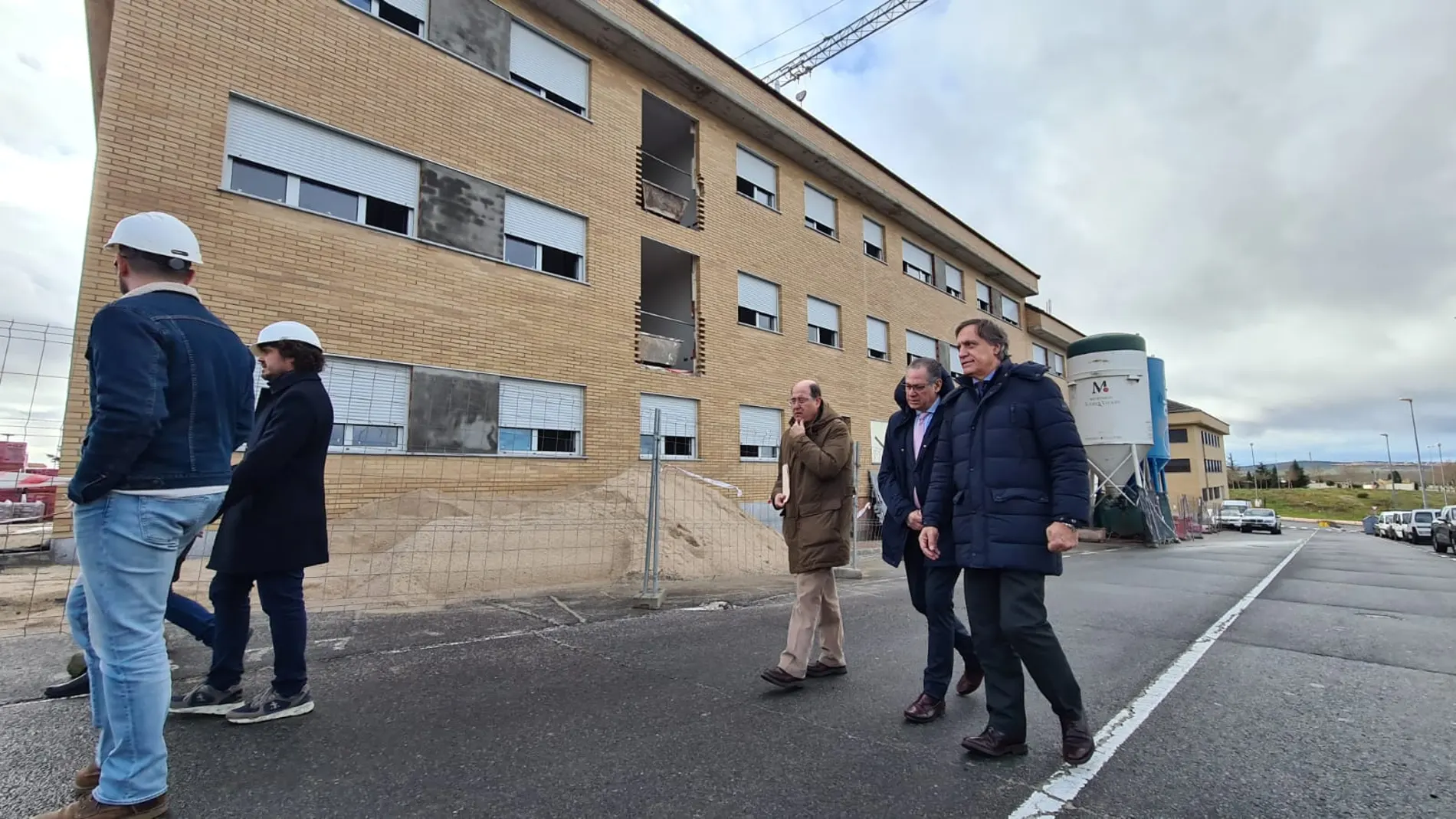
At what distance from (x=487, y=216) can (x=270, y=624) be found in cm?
947

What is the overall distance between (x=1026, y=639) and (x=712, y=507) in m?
8.95

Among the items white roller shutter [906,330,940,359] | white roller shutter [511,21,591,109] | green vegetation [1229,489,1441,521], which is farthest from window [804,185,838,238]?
green vegetation [1229,489,1441,521]

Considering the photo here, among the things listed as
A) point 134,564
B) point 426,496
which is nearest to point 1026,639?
point 134,564

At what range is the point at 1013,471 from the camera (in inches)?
114

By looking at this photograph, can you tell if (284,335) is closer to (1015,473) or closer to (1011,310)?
(1015,473)

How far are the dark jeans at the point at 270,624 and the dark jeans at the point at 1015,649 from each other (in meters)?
3.11

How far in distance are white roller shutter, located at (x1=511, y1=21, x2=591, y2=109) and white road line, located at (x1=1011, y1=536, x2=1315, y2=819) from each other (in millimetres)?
13036

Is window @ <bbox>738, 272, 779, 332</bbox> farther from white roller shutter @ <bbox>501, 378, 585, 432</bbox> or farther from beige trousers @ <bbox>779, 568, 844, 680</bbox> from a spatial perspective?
beige trousers @ <bbox>779, 568, 844, 680</bbox>

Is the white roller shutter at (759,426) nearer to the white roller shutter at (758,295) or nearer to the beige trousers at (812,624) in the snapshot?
the white roller shutter at (758,295)

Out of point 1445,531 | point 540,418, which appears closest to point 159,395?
point 540,418

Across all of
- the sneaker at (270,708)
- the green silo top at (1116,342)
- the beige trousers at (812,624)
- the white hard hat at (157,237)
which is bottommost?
the sneaker at (270,708)

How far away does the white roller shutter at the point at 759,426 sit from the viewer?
15594 mm

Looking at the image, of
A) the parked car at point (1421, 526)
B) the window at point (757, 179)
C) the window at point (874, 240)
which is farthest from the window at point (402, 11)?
the parked car at point (1421, 526)

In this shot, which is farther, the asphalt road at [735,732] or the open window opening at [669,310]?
the open window opening at [669,310]
